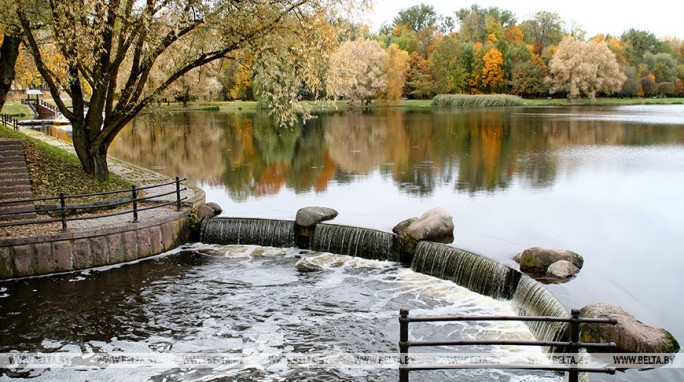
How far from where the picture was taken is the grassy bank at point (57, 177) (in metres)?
19.2

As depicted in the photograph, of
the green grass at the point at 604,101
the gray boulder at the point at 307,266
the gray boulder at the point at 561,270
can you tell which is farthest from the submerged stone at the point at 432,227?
the green grass at the point at 604,101

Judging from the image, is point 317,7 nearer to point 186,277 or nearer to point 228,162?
point 186,277

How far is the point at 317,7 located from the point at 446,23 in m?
152

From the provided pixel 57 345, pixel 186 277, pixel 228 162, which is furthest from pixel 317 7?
pixel 228 162

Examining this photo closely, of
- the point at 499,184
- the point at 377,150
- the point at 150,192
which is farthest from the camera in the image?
the point at 377,150

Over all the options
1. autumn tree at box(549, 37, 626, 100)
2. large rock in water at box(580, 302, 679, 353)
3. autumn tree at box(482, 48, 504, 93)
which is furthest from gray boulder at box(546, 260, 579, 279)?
autumn tree at box(482, 48, 504, 93)

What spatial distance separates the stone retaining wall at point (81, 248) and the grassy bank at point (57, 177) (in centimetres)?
367

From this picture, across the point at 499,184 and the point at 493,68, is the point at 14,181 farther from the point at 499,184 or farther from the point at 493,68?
the point at 493,68

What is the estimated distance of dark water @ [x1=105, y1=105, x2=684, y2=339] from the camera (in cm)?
1592

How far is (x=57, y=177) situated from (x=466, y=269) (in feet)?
46.4

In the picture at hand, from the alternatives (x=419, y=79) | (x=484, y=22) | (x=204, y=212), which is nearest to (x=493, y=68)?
(x=419, y=79)

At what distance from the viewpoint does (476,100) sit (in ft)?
298

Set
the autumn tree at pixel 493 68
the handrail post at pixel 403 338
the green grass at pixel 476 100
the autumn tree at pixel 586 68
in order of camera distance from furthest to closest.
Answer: the autumn tree at pixel 493 68 < the green grass at pixel 476 100 < the autumn tree at pixel 586 68 < the handrail post at pixel 403 338

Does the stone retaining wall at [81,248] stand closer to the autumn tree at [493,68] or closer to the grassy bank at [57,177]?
the grassy bank at [57,177]
